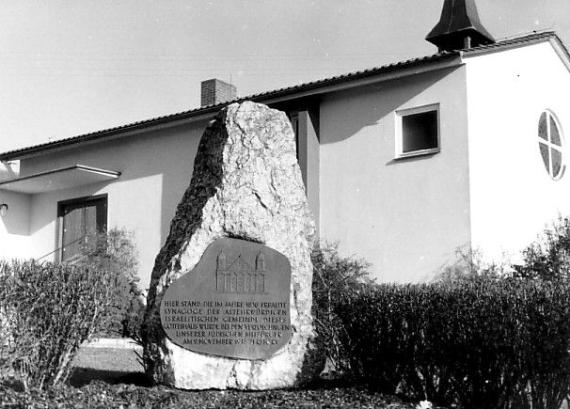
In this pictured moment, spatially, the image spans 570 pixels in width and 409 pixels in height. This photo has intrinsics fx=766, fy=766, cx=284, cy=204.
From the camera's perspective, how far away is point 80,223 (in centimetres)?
1991

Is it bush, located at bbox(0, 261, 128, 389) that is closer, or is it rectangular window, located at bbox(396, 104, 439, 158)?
bush, located at bbox(0, 261, 128, 389)

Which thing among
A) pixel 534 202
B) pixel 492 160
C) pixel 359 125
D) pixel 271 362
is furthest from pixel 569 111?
pixel 271 362

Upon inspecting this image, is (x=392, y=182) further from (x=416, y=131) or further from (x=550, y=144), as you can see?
(x=550, y=144)

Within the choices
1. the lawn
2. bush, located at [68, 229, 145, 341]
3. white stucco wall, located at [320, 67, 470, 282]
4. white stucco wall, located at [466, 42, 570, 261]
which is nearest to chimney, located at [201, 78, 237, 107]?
bush, located at [68, 229, 145, 341]

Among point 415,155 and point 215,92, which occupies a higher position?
point 215,92

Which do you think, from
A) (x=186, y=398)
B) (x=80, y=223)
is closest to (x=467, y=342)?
(x=186, y=398)

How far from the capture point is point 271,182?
8016 mm

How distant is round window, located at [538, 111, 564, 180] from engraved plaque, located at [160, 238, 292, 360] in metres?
10.9

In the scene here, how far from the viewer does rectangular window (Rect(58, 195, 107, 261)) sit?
1925 cm

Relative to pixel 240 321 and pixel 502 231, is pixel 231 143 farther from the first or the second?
pixel 502 231

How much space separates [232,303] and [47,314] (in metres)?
1.71

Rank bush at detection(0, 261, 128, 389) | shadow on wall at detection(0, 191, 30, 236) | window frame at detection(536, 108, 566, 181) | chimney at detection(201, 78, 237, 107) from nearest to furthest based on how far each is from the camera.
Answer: bush at detection(0, 261, 128, 389) → window frame at detection(536, 108, 566, 181) → chimney at detection(201, 78, 237, 107) → shadow on wall at detection(0, 191, 30, 236)

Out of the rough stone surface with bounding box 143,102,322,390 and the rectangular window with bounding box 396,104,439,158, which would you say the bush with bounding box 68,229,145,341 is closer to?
the rectangular window with bounding box 396,104,439,158

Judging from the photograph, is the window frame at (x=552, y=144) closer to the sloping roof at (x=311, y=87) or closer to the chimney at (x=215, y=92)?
the sloping roof at (x=311, y=87)
